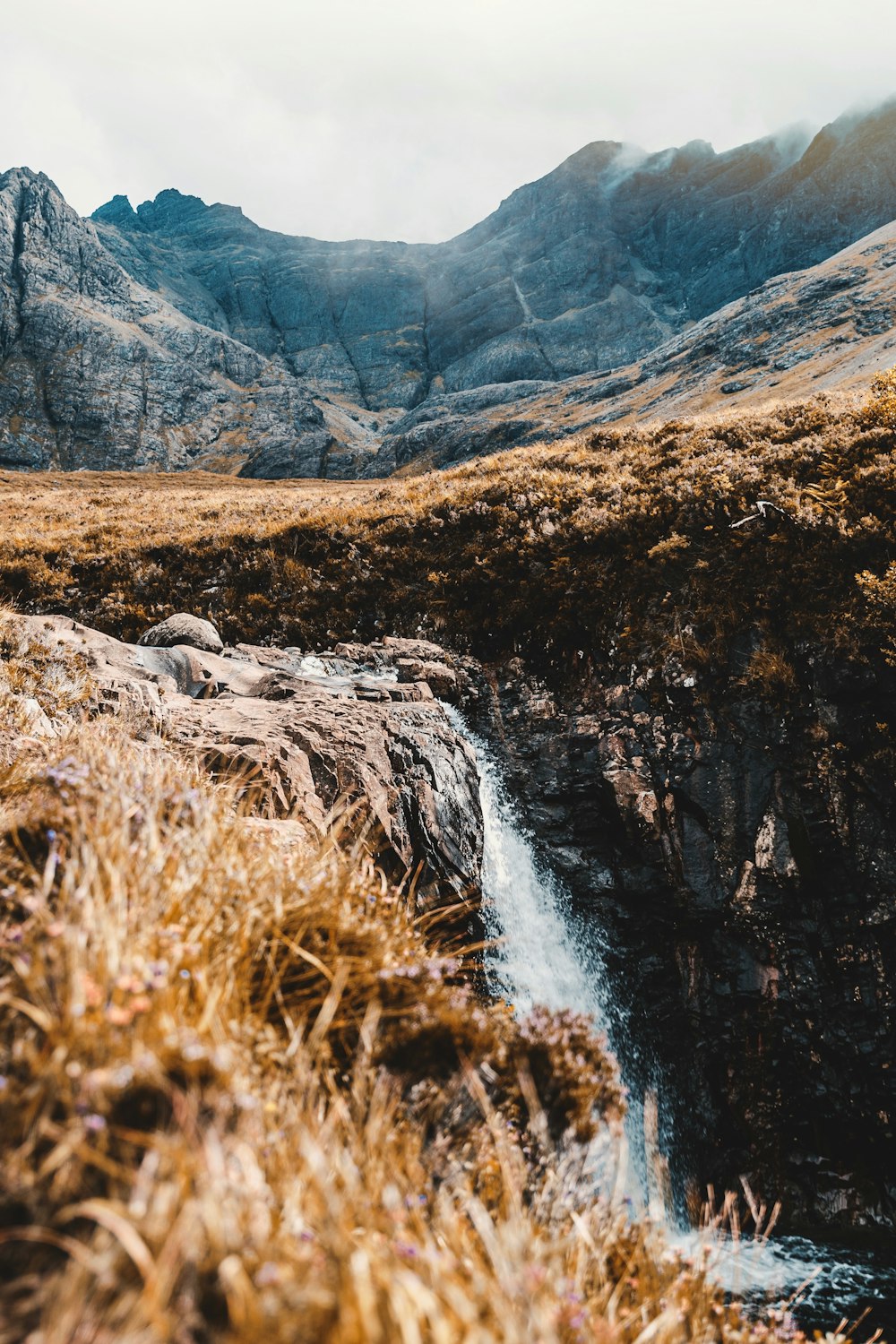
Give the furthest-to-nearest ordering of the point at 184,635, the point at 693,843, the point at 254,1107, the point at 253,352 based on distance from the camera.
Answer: the point at 253,352 → the point at 184,635 → the point at 693,843 → the point at 254,1107

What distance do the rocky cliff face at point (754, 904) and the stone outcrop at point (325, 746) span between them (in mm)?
2545

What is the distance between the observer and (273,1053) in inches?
120

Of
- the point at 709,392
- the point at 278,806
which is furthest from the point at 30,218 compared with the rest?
the point at 278,806

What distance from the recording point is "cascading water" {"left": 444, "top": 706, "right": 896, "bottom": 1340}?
7.28 metres

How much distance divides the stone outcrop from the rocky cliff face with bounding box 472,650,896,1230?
255 centimetres

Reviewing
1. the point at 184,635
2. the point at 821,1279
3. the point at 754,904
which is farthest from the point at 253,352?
the point at 821,1279

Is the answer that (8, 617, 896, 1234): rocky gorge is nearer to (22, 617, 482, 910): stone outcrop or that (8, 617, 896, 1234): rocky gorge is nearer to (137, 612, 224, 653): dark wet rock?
(22, 617, 482, 910): stone outcrop

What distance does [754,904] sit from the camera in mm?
10398

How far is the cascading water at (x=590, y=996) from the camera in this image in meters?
7.28

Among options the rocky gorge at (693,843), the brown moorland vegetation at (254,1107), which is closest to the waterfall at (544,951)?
the rocky gorge at (693,843)

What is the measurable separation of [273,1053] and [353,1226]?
0.79 meters

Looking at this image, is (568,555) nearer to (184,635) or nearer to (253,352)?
(184,635)

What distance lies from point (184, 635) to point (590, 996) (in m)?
11.8

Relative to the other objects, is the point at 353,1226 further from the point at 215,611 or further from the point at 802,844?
the point at 215,611
